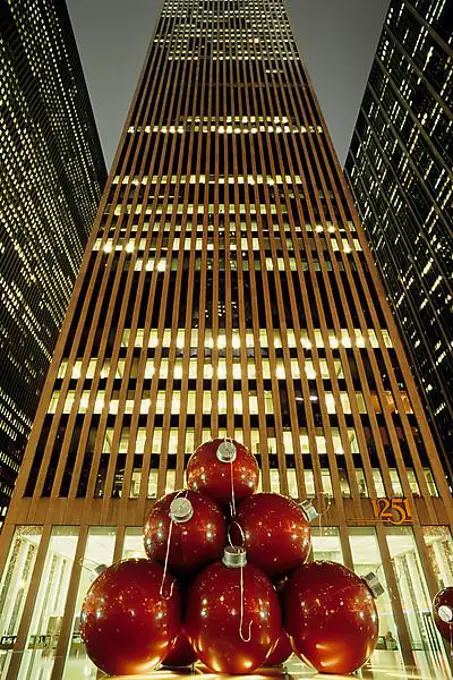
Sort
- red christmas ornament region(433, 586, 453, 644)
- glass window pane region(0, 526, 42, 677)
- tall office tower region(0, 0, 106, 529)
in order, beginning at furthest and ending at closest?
tall office tower region(0, 0, 106, 529)
glass window pane region(0, 526, 42, 677)
red christmas ornament region(433, 586, 453, 644)

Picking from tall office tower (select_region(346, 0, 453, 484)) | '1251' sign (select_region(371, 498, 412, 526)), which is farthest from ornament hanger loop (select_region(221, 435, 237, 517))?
tall office tower (select_region(346, 0, 453, 484))

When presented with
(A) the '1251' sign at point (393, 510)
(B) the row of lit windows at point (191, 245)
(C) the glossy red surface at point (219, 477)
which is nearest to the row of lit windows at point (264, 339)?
(B) the row of lit windows at point (191, 245)

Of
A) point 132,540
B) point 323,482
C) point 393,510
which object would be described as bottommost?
point 132,540

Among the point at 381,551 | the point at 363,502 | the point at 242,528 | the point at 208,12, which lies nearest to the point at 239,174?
the point at 363,502

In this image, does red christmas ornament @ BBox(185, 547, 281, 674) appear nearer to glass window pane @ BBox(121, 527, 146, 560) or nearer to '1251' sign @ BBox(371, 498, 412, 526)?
glass window pane @ BBox(121, 527, 146, 560)

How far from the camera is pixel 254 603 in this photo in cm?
188

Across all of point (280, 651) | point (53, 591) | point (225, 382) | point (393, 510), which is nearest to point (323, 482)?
point (393, 510)

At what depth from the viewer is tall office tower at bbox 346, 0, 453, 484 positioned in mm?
45562

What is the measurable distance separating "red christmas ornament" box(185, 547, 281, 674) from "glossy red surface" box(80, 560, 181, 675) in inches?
5.4

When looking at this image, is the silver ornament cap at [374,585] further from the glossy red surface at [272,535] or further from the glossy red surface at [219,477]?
the glossy red surface at [219,477]

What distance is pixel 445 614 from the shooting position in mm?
2900

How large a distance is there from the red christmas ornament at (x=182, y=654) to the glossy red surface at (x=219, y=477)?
769mm

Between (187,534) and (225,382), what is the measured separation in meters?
21.3

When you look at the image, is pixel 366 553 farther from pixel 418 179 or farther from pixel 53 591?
pixel 418 179
